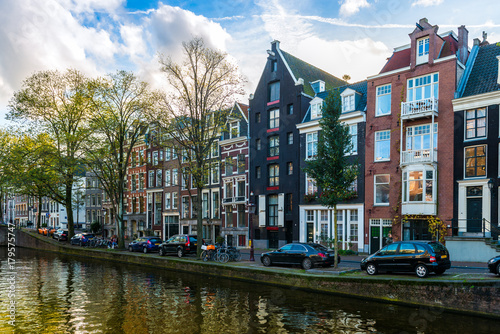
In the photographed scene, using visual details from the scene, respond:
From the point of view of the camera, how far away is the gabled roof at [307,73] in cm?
4286

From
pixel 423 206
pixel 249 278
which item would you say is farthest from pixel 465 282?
pixel 423 206

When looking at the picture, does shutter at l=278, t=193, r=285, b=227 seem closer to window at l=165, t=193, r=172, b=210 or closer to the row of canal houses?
the row of canal houses

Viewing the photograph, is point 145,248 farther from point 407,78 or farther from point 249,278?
point 407,78

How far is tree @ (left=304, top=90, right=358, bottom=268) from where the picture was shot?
937 inches

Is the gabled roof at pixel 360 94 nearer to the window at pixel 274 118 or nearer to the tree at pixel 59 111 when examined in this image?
the window at pixel 274 118

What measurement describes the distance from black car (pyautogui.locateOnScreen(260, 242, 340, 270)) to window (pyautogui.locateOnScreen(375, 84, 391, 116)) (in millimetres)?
14820

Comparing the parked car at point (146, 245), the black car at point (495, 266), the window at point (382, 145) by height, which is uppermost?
the window at point (382, 145)

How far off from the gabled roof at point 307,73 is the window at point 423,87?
11.7 metres

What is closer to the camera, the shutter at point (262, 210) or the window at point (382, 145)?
the window at point (382, 145)

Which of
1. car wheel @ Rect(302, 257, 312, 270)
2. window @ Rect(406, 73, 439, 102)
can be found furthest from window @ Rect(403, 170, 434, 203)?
car wheel @ Rect(302, 257, 312, 270)

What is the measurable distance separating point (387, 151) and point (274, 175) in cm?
1295

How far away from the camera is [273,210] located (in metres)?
42.8

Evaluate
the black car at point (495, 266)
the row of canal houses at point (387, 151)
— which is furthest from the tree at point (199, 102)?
the black car at point (495, 266)

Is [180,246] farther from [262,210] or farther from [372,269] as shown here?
[372,269]
